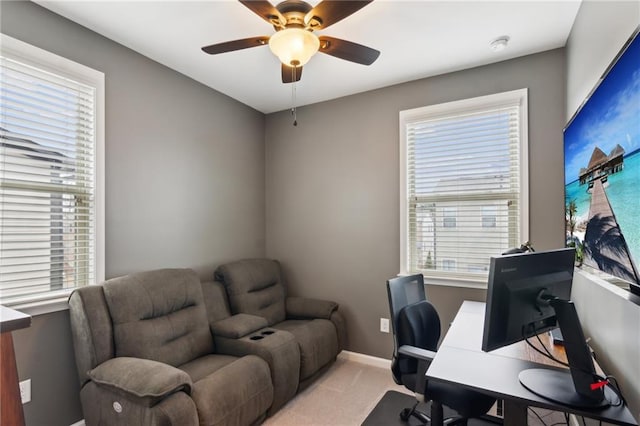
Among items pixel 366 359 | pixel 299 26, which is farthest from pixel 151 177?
pixel 366 359

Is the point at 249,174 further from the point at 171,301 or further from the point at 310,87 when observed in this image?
the point at 171,301

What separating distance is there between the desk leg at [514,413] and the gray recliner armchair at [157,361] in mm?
1467

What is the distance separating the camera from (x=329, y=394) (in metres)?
2.72

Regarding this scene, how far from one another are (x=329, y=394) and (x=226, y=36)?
2.94 m

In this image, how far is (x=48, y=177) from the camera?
2.09 m

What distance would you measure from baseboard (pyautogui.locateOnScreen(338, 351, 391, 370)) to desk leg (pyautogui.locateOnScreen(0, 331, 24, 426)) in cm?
270

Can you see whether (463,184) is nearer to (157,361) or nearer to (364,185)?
(364,185)

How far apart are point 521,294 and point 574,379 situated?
33cm

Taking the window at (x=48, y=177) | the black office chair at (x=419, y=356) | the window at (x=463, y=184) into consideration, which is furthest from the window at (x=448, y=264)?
the window at (x=48, y=177)

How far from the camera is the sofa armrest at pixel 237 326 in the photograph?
2508mm

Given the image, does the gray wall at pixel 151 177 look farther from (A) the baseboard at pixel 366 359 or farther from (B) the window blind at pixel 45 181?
(A) the baseboard at pixel 366 359

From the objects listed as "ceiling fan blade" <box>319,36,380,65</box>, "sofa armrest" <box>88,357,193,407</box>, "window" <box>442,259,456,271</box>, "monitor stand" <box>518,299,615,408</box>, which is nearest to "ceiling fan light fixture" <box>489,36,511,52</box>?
"ceiling fan blade" <box>319,36,380,65</box>

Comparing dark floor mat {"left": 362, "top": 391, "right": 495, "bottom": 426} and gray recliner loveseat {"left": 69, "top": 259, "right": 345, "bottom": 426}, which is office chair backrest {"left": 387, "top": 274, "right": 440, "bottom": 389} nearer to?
dark floor mat {"left": 362, "top": 391, "right": 495, "bottom": 426}

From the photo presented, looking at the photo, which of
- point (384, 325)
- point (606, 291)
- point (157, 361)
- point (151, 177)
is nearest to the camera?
point (606, 291)
